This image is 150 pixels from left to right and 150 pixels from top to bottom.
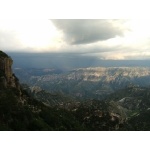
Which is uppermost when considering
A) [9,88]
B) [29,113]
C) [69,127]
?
[9,88]

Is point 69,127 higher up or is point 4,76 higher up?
point 4,76

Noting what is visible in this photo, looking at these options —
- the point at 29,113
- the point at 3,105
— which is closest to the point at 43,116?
the point at 29,113

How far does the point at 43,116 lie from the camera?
646 feet

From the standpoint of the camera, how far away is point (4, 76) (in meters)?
200

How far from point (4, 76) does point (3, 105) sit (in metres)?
43.6

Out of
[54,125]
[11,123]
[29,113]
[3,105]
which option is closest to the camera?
[11,123]

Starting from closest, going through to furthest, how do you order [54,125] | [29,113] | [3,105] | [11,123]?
[11,123] < [3,105] < [29,113] < [54,125]

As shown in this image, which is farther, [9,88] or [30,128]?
[9,88]

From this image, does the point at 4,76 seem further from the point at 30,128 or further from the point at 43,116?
the point at 30,128

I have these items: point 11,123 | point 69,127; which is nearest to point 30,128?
point 11,123

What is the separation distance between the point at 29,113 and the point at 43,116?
27.8 meters

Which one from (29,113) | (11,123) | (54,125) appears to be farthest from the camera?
(54,125)

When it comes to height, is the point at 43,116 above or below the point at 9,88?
below

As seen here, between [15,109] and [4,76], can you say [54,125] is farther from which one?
[4,76]
